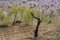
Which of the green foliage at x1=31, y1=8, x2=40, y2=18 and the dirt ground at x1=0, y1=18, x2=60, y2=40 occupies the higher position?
the green foliage at x1=31, y1=8, x2=40, y2=18

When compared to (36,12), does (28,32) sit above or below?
below

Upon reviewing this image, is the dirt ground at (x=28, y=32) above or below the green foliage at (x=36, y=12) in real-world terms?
below

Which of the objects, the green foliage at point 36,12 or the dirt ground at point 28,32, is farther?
the green foliage at point 36,12

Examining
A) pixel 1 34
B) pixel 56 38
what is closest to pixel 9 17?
pixel 1 34

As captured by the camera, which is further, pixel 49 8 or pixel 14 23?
pixel 14 23

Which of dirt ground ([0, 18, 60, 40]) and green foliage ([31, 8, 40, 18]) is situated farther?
green foliage ([31, 8, 40, 18])

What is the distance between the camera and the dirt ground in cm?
895

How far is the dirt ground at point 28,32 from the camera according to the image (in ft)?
29.4

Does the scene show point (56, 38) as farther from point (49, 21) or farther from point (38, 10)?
point (49, 21)

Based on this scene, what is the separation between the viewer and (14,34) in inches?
370

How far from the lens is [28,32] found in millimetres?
9633

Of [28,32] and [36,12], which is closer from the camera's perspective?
[36,12]

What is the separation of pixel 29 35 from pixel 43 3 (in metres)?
1.31

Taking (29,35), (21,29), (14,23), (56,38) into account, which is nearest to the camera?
(56,38)
